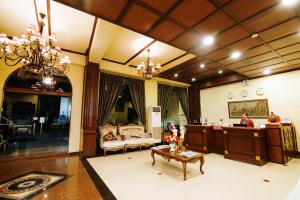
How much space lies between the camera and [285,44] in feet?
13.0

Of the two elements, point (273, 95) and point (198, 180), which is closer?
point (198, 180)

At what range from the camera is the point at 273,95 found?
6086 mm

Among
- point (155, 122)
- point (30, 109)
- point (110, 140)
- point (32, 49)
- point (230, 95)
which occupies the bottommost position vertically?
point (110, 140)

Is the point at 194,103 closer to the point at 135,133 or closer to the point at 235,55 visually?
the point at 135,133

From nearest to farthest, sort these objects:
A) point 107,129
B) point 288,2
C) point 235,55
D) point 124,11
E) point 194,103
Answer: point 288,2 → point 124,11 → point 235,55 → point 107,129 → point 194,103

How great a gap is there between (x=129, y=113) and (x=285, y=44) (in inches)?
239

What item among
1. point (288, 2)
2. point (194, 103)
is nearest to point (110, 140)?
point (194, 103)

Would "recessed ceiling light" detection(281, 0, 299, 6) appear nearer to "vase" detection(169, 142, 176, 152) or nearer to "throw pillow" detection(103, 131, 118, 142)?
"vase" detection(169, 142, 176, 152)

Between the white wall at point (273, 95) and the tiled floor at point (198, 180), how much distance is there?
6.76ft

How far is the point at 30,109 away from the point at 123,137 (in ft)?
12.7

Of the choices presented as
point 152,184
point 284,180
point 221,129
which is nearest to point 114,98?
point 152,184

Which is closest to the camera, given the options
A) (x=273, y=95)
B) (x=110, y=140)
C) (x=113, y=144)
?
(x=113, y=144)

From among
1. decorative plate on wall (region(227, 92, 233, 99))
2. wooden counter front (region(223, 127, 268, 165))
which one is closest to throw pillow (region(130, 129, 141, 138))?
wooden counter front (region(223, 127, 268, 165))

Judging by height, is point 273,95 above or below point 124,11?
below
